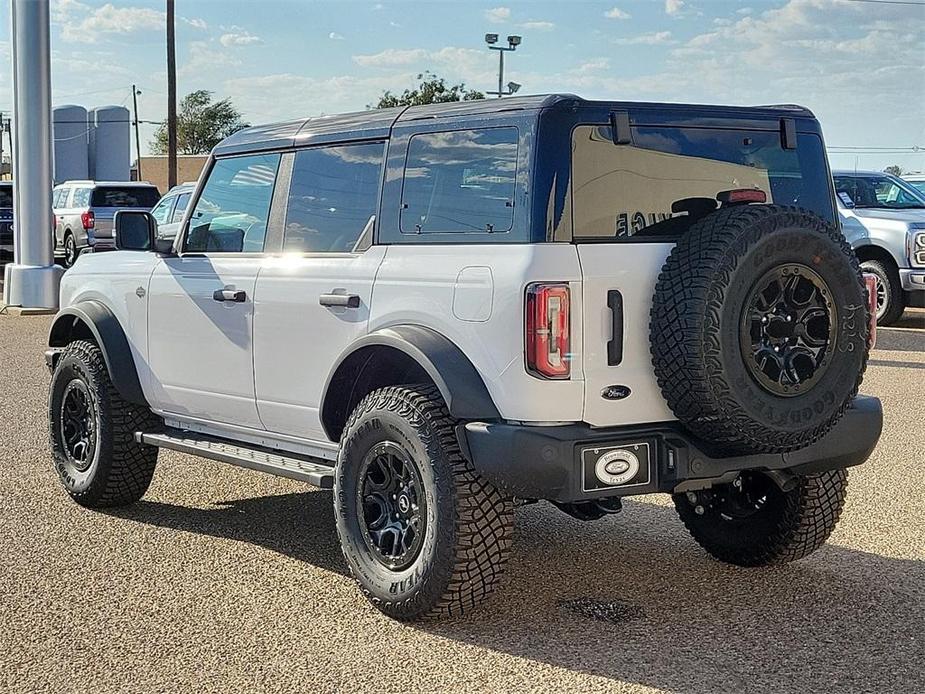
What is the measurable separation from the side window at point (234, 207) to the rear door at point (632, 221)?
5.91ft

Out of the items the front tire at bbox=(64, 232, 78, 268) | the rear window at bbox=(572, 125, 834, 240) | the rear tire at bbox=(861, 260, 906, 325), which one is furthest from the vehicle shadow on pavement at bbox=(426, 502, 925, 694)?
the front tire at bbox=(64, 232, 78, 268)

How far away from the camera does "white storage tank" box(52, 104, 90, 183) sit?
201ft

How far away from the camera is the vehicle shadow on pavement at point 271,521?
581 cm

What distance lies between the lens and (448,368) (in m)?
4.57

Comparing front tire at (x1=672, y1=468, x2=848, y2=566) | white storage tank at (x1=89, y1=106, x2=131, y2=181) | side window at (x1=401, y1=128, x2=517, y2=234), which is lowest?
front tire at (x1=672, y1=468, x2=848, y2=566)

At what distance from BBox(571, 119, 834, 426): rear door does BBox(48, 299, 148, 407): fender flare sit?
2.87 metres

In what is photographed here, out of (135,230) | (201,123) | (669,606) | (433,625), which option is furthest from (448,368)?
(201,123)

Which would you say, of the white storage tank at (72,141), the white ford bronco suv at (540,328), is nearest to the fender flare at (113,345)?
the white ford bronco suv at (540,328)

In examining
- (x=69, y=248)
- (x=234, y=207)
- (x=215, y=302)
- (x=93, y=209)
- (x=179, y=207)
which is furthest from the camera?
(x=69, y=248)

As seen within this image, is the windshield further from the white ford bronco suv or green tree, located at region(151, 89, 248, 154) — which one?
green tree, located at region(151, 89, 248, 154)

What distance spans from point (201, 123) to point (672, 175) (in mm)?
85161

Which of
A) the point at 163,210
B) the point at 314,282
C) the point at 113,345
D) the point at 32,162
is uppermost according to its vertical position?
the point at 32,162

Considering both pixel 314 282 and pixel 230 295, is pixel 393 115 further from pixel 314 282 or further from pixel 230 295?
pixel 230 295

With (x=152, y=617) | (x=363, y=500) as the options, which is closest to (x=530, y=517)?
(x=363, y=500)
